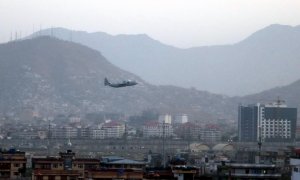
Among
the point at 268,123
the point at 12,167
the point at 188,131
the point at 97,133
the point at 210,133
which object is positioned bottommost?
the point at 12,167

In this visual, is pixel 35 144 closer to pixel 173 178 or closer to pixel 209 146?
pixel 209 146

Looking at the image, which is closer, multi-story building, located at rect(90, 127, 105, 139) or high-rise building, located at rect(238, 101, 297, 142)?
high-rise building, located at rect(238, 101, 297, 142)

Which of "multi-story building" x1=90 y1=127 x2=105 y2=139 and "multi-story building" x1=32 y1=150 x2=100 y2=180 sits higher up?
"multi-story building" x1=90 y1=127 x2=105 y2=139

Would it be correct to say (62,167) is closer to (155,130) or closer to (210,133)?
(210,133)

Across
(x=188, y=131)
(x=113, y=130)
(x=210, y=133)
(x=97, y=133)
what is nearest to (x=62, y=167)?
(x=97, y=133)

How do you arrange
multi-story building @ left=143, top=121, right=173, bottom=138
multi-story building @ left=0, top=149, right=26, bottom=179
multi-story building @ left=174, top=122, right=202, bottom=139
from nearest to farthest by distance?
multi-story building @ left=0, top=149, right=26, bottom=179
multi-story building @ left=174, top=122, right=202, bottom=139
multi-story building @ left=143, top=121, right=173, bottom=138

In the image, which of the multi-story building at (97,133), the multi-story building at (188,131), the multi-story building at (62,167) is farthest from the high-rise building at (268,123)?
the multi-story building at (62,167)

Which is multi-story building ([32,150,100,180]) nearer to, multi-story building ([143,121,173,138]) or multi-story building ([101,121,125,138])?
multi-story building ([101,121,125,138])

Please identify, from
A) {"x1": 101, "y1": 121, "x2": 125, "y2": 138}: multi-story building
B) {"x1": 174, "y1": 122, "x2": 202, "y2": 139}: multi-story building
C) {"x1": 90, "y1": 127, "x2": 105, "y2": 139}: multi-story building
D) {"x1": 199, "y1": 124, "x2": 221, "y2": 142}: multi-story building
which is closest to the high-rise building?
{"x1": 199, "y1": 124, "x2": 221, "y2": 142}: multi-story building

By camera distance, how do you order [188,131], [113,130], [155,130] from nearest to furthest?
[113,130] < [155,130] < [188,131]

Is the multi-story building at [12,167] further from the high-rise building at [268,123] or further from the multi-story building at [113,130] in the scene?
the multi-story building at [113,130]
